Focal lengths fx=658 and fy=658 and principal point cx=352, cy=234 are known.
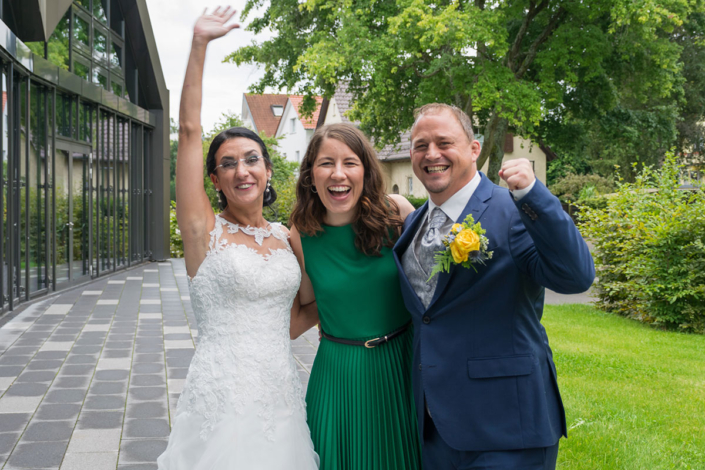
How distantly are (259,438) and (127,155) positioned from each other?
49.6 ft

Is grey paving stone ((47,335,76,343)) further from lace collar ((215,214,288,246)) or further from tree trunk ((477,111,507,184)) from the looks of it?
tree trunk ((477,111,507,184))

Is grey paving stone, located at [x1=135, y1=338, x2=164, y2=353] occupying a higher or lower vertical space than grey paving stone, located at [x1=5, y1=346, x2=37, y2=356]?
lower

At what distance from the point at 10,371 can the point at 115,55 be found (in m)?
→ 11.7

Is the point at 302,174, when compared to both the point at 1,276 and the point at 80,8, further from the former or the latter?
the point at 80,8

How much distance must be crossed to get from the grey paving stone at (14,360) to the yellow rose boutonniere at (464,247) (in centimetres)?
572

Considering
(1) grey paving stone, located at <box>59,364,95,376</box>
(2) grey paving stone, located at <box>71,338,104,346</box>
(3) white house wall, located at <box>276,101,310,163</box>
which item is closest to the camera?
(1) grey paving stone, located at <box>59,364,95,376</box>

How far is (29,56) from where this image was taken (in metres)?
10.2

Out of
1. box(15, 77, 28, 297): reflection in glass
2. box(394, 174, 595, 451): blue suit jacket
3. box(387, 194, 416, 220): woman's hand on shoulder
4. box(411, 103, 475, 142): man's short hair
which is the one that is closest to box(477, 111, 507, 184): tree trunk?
box(15, 77, 28, 297): reflection in glass

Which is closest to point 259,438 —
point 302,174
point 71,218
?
point 302,174

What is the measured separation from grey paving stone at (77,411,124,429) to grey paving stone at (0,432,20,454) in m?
0.42

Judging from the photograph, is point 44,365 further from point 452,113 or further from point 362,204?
point 452,113

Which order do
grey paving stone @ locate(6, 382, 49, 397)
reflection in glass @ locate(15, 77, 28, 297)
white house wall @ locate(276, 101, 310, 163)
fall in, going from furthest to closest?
white house wall @ locate(276, 101, 310, 163), reflection in glass @ locate(15, 77, 28, 297), grey paving stone @ locate(6, 382, 49, 397)

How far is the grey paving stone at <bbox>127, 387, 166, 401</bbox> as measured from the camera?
18.1 feet

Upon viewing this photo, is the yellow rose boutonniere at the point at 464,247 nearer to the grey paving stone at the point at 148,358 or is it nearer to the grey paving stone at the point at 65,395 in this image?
the grey paving stone at the point at 65,395
